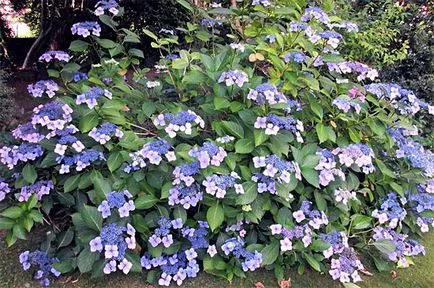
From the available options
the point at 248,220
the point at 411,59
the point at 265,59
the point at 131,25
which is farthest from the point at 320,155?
the point at 131,25

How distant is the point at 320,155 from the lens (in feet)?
8.04

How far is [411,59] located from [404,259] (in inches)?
90.5

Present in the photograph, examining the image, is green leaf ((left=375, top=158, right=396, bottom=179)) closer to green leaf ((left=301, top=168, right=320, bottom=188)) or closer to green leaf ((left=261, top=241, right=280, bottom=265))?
green leaf ((left=301, top=168, right=320, bottom=188))

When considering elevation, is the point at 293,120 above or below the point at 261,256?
above

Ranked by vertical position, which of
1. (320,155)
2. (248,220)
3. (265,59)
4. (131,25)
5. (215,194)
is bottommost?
(131,25)

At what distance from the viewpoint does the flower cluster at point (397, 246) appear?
256cm

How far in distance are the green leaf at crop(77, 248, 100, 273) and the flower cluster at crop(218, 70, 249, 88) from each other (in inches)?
43.1

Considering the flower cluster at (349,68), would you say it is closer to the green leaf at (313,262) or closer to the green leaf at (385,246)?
the green leaf at (385,246)

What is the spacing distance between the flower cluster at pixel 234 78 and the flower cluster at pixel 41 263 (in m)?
1.27

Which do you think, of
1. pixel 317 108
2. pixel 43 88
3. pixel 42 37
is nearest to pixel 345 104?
pixel 317 108

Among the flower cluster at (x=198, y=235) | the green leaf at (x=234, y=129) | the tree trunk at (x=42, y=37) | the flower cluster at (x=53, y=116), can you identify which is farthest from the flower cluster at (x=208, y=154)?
the tree trunk at (x=42, y=37)

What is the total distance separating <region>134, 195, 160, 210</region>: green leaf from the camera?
7.25 feet

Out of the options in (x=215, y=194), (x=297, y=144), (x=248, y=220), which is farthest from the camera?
(x=297, y=144)

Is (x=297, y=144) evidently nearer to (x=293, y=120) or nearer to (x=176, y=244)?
(x=293, y=120)
